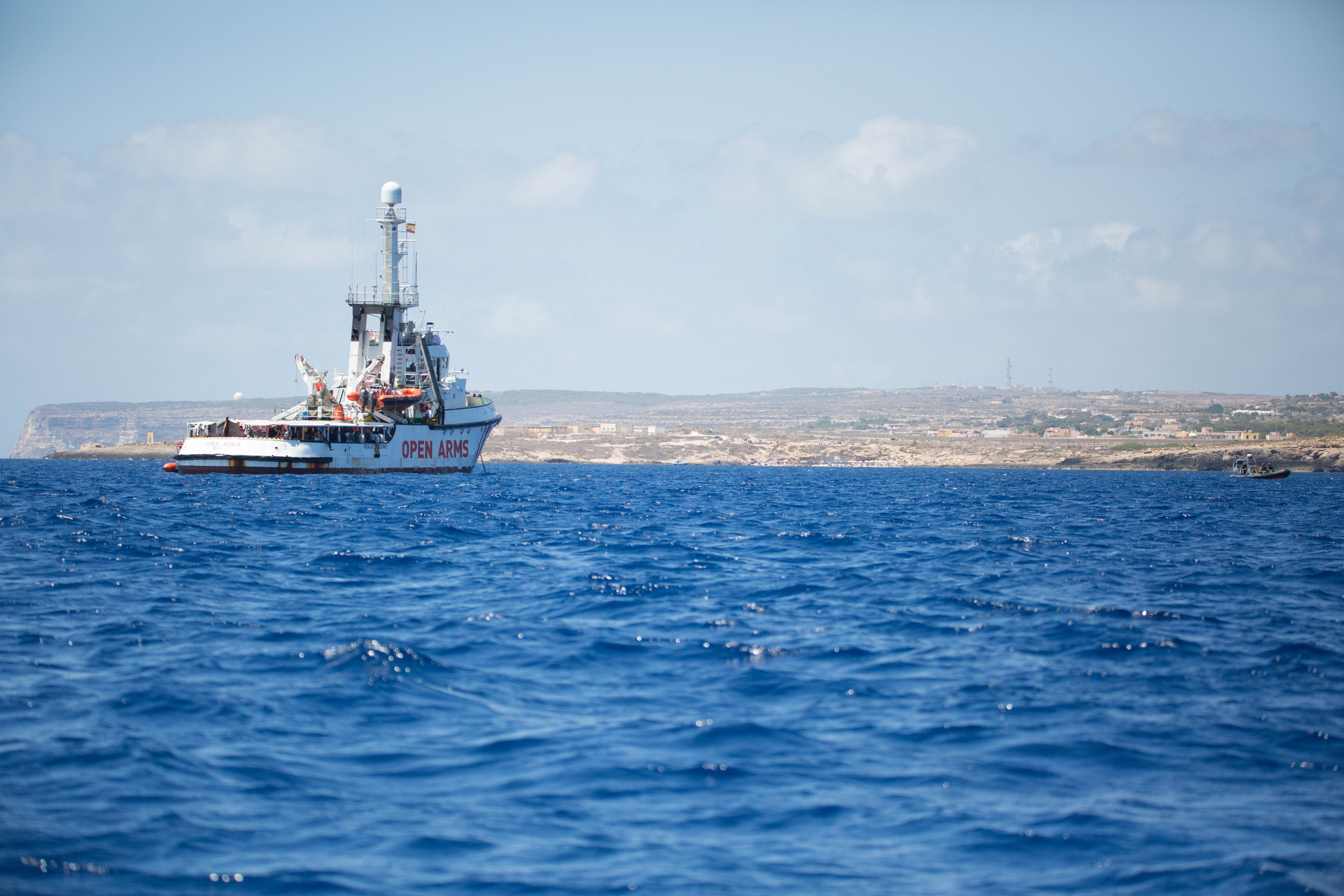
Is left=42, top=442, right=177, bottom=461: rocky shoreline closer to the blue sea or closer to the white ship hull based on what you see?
the white ship hull

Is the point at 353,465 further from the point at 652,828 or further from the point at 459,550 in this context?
the point at 652,828

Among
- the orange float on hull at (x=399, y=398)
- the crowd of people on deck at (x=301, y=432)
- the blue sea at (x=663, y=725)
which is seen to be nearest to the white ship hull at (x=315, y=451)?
the crowd of people on deck at (x=301, y=432)

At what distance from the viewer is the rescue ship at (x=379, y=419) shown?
7225cm

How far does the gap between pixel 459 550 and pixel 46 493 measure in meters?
36.7

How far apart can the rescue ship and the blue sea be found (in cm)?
4940

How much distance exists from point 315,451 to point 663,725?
2643 inches

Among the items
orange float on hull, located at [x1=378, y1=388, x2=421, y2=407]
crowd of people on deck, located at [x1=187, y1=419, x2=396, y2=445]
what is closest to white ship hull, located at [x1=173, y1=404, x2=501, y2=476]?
crowd of people on deck, located at [x1=187, y1=419, x2=396, y2=445]

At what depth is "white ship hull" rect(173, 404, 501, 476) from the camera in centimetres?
7144

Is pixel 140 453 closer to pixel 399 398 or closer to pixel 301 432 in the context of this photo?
pixel 399 398

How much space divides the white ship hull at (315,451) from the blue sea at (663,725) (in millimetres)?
48798

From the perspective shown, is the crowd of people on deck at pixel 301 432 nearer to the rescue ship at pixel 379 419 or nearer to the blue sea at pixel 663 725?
the rescue ship at pixel 379 419

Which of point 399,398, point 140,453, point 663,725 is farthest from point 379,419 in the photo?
point 140,453

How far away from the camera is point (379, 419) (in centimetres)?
7719

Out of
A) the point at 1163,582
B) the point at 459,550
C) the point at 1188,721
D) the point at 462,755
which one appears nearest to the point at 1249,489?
the point at 1163,582
